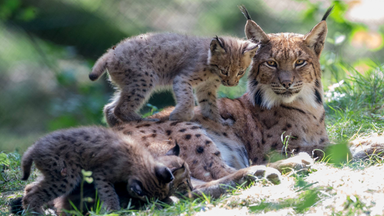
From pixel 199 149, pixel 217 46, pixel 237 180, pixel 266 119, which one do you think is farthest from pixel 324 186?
pixel 217 46

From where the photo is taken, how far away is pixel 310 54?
16.4ft

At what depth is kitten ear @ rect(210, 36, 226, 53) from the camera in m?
4.91

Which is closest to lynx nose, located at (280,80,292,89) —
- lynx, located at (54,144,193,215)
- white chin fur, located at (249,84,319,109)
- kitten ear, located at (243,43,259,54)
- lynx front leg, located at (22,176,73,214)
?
white chin fur, located at (249,84,319,109)

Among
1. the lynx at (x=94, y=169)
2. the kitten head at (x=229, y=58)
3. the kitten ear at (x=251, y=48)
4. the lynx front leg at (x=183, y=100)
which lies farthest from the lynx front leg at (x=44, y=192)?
the kitten ear at (x=251, y=48)

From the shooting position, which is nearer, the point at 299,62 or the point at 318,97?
the point at 299,62

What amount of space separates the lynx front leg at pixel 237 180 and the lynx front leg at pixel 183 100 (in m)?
1.21

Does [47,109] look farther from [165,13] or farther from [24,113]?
[165,13]

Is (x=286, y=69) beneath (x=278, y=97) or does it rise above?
above

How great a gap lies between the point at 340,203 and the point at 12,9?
667cm

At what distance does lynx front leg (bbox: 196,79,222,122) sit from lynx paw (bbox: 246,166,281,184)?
1.50 m

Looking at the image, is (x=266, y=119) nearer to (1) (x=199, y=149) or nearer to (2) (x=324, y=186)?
(1) (x=199, y=149)

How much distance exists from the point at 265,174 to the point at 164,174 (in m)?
0.92

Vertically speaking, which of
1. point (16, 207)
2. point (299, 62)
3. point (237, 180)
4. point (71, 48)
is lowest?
point (16, 207)

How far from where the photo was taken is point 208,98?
5.31 meters
